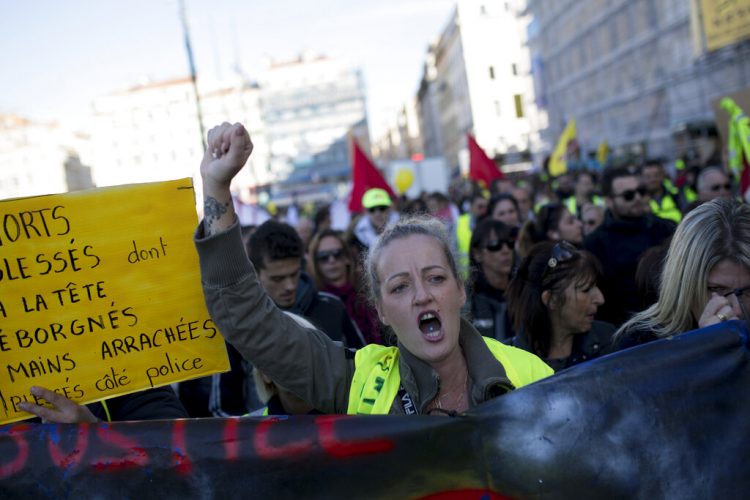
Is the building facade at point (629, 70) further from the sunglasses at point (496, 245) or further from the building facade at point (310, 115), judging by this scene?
the building facade at point (310, 115)

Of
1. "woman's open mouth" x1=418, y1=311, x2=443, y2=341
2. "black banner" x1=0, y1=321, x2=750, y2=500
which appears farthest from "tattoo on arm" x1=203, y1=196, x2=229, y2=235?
"woman's open mouth" x1=418, y1=311, x2=443, y2=341

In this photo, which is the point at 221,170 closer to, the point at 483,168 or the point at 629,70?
the point at 483,168

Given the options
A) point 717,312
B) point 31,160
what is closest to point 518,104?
point 31,160

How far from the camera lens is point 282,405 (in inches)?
113

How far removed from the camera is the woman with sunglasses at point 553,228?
6.60 metres

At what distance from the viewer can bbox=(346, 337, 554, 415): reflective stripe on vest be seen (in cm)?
246

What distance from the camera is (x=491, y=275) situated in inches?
221

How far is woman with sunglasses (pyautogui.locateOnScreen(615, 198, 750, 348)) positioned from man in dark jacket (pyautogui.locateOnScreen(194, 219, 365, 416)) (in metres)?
1.69

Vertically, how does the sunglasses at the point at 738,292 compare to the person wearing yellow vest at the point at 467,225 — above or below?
above

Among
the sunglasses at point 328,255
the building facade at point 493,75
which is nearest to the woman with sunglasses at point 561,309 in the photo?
the sunglasses at point 328,255

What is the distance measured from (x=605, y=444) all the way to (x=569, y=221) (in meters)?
4.69

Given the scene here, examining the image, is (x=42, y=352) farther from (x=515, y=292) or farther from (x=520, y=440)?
(x=515, y=292)

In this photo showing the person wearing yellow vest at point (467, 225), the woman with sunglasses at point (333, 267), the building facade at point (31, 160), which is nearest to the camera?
the woman with sunglasses at point (333, 267)

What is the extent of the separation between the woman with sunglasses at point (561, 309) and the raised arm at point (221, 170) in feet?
6.56
